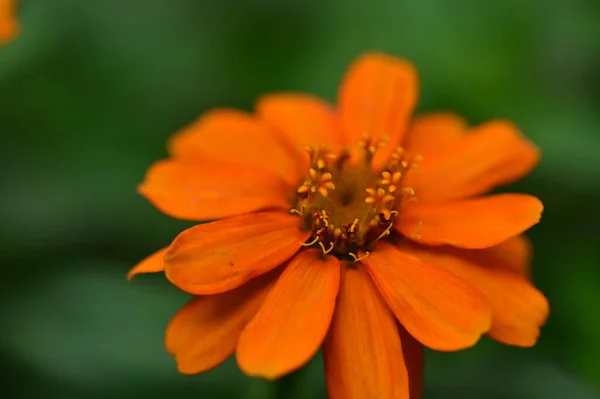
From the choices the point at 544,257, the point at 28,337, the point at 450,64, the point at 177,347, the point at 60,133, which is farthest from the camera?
the point at 450,64

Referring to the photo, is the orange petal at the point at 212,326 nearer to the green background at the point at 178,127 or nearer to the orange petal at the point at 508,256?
the green background at the point at 178,127

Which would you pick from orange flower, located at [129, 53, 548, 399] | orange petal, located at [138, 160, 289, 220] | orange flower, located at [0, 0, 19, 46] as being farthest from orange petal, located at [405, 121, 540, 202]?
orange flower, located at [0, 0, 19, 46]

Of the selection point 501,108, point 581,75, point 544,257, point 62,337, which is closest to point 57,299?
point 62,337

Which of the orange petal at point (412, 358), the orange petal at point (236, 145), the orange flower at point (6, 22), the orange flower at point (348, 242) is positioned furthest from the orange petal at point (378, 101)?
the orange flower at point (6, 22)

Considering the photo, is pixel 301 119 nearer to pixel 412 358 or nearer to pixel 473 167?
pixel 473 167

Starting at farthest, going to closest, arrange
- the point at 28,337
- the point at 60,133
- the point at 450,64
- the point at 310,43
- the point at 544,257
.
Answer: the point at 310,43 < the point at 450,64 < the point at 60,133 < the point at 544,257 < the point at 28,337

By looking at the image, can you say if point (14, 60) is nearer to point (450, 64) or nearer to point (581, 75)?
point (450, 64)
